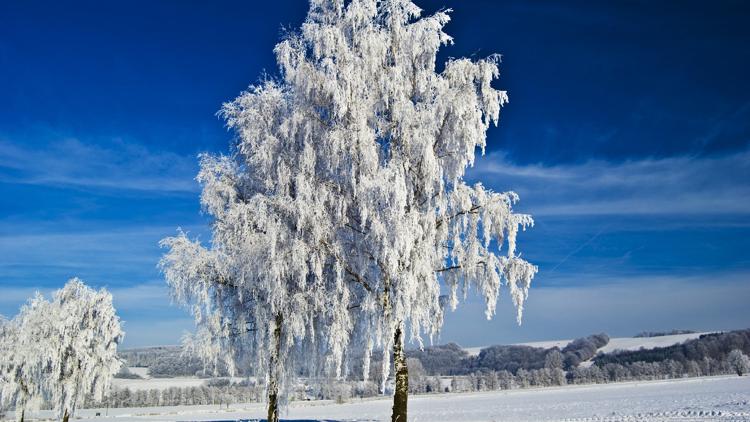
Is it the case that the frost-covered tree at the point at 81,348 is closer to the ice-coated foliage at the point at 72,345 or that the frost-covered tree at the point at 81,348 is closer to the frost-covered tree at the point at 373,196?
the ice-coated foliage at the point at 72,345

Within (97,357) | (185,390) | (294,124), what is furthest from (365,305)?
(185,390)

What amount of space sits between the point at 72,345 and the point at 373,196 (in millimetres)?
35432

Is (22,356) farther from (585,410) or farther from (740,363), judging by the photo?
(740,363)

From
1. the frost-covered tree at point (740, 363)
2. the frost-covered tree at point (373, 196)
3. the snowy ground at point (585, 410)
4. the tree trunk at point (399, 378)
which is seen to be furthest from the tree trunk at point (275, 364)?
the frost-covered tree at point (740, 363)

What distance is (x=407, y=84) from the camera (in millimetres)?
18484

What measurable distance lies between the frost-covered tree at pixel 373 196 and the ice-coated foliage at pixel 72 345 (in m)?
29.2

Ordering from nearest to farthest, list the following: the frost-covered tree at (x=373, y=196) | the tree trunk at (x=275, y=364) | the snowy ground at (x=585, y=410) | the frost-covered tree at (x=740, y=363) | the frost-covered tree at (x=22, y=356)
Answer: the frost-covered tree at (x=373, y=196) → the tree trunk at (x=275, y=364) → the snowy ground at (x=585, y=410) → the frost-covered tree at (x=22, y=356) → the frost-covered tree at (x=740, y=363)

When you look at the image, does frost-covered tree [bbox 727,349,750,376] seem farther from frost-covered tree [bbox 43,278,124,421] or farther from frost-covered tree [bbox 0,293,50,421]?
frost-covered tree [bbox 0,293,50,421]

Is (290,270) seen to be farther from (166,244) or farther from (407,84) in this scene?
(407,84)

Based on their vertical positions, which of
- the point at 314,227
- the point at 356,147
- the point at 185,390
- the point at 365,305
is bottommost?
the point at 185,390

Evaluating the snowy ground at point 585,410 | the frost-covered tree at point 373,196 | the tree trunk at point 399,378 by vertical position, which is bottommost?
the snowy ground at point 585,410

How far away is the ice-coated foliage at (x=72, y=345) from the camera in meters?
42.5

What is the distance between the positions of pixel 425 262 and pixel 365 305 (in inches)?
88.7

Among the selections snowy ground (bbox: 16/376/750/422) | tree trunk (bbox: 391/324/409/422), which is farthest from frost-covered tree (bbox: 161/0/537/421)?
snowy ground (bbox: 16/376/750/422)
